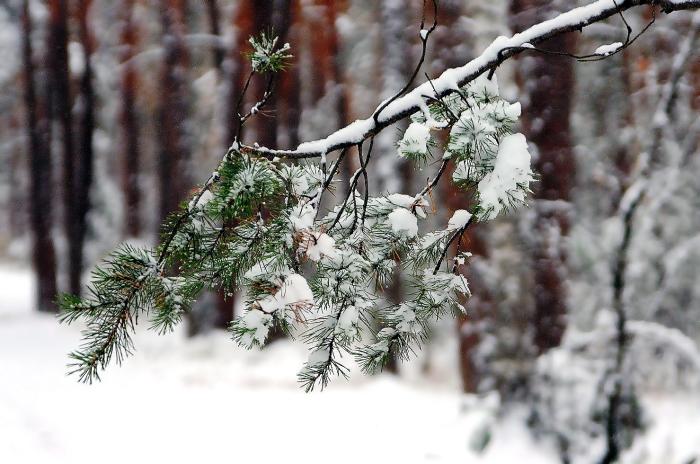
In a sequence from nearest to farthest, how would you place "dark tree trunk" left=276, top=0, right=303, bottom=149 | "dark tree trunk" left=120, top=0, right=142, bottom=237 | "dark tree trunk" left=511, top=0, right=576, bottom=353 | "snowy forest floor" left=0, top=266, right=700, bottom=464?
"snowy forest floor" left=0, top=266, right=700, bottom=464, "dark tree trunk" left=511, top=0, right=576, bottom=353, "dark tree trunk" left=276, top=0, right=303, bottom=149, "dark tree trunk" left=120, top=0, right=142, bottom=237

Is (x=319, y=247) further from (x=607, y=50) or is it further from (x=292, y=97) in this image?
(x=292, y=97)

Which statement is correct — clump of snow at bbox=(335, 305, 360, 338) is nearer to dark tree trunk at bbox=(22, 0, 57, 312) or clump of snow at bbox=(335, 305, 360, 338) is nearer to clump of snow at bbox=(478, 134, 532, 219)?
clump of snow at bbox=(478, 134, 532, 219)

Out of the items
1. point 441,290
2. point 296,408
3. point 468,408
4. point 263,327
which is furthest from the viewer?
point 296,408

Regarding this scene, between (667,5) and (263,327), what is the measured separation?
174 cm

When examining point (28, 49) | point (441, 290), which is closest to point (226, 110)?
point (28, 49)

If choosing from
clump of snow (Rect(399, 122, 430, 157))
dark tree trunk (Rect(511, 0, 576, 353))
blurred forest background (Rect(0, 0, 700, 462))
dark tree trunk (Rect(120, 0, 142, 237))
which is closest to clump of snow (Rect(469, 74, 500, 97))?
clump of snow (Rect(399, 122, 430, 157))

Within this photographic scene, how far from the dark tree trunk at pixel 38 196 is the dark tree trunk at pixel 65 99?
0.46 m

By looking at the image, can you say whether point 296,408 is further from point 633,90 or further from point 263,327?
point 633,90

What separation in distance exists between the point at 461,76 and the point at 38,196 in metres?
12.1

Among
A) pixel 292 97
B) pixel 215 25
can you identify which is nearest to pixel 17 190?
pixel 215 25

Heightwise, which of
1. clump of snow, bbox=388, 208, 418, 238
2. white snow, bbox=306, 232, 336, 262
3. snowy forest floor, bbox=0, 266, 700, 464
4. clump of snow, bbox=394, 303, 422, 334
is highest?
clump of snow, bbox=388, 208, 418, 238

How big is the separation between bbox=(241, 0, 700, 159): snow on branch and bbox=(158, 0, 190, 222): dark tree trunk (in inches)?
384

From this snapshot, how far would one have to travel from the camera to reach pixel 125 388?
7801 millimetres

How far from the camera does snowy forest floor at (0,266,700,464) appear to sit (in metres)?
5.95
